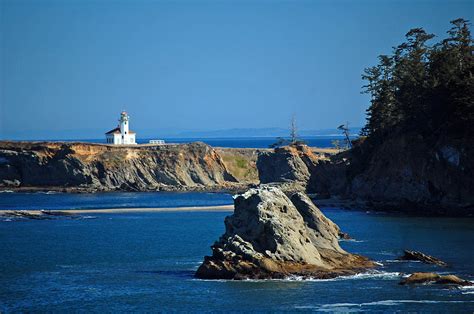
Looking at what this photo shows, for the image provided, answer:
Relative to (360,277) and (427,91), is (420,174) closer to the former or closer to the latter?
(427,91)

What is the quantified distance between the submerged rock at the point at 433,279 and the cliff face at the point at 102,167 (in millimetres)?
84783

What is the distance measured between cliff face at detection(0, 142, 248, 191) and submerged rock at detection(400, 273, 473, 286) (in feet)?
278

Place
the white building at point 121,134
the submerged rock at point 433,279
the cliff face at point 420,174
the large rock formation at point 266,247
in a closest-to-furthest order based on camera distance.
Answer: the submerged rock at point 433,279 < the large rock formation at point 266,247 < the cliff face at point 420,174 < the white building at point 121,134

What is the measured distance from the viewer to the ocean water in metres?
39.6

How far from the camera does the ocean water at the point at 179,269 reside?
3956 centimetres

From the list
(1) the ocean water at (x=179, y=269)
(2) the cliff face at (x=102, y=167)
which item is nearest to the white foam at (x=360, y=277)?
(1) the ocean water at (x=179, y=269)

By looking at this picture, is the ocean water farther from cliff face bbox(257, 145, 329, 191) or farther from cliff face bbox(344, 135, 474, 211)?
cliff face bbox(257, 145, 329, 191)

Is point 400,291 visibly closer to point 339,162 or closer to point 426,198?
point 426,198

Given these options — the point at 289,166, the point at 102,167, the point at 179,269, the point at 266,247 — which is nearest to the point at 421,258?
the point at 266,247

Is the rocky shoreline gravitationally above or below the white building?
below

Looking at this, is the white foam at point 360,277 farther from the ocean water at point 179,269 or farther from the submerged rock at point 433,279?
the submerged rock at point 433,279

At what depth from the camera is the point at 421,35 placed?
10038 centimetres

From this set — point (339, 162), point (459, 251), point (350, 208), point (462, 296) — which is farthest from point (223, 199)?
point (462, 296)

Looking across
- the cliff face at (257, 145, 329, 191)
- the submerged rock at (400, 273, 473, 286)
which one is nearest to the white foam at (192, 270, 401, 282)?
the submerged rock at (400, 273, 473, 286)
